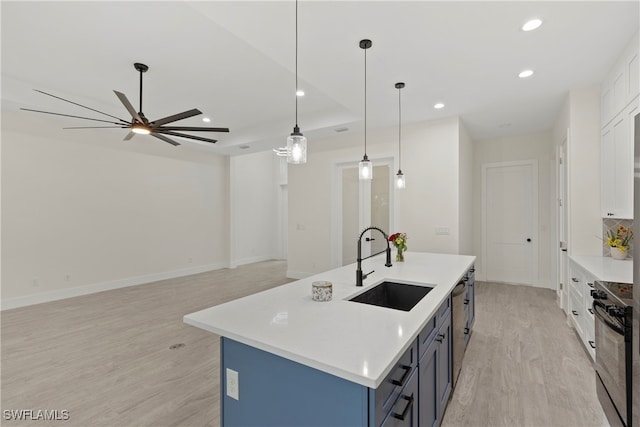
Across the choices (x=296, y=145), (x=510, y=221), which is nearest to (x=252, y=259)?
(x=510, y=221)

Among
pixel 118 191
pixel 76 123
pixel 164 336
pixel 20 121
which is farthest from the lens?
pixel 118 191

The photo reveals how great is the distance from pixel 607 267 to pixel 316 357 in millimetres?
3084

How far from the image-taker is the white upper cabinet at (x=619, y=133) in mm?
2510

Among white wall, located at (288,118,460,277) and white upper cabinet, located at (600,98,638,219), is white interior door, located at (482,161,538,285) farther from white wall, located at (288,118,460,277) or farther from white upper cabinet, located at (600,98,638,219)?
white upper cabinet, located at (600,98,638,219)

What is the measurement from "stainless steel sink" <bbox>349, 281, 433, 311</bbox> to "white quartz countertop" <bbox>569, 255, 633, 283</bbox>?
1421mm

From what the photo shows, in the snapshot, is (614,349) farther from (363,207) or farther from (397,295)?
(363,207)

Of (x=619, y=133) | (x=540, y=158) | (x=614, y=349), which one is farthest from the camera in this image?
(x=540, y=158)

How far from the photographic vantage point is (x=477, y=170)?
5914 mm

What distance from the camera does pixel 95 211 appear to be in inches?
206

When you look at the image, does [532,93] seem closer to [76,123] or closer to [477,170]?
[477,170]

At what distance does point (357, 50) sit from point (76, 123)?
4.86 metres

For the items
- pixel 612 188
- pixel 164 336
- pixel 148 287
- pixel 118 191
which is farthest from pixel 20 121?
pixel 612 188

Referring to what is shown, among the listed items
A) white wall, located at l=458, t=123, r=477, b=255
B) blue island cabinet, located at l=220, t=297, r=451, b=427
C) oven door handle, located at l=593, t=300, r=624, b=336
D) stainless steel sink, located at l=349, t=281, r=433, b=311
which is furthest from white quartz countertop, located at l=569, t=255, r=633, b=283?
blue island cabinet, located at l=220, t=297, r=451, b=427

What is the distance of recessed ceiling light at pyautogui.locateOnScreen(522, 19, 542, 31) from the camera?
227cm
